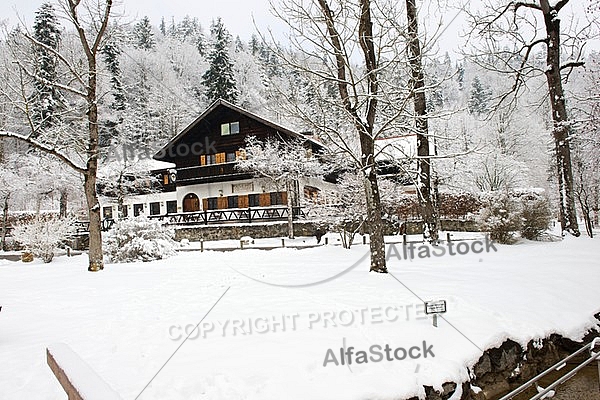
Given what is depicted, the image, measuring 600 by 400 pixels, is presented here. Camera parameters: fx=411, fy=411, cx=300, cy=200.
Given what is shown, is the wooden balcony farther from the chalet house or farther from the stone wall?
the stone wall

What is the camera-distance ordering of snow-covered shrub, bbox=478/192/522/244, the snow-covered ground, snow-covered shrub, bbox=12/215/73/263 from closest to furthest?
the snow-covered ground
snow-covered shrub, bbox=478/192/522/244
snow-covered shrub, bbox=12/215/73/263

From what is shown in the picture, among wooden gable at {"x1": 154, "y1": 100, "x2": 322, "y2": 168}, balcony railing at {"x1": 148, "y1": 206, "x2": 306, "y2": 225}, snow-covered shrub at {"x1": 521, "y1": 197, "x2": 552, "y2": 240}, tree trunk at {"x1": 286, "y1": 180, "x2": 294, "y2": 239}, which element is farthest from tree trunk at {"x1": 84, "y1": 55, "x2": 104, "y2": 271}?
wooden gable at {"x1": 154, "y1": 100, "x2": 322, "y2": 168}

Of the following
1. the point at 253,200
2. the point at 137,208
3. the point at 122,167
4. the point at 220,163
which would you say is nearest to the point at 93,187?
the point at 253,200

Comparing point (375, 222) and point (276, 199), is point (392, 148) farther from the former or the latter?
point (276, 199)

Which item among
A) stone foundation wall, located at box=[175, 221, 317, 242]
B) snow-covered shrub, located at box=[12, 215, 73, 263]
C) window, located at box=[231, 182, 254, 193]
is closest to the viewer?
snow-covered shrub, located at box=[12, 215, 73, 263]

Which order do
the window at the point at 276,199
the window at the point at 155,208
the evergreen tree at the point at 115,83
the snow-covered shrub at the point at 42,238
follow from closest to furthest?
the snow-covered shrub at the point at 42,238
the window at the point at 276,199
the window at the point at 155,208
the evergreen tree at the point at 115,83

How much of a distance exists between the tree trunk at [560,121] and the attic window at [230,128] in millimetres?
22756

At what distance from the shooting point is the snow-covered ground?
387cm

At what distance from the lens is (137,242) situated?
1448 centimetres

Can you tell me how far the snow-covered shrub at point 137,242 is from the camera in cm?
1451

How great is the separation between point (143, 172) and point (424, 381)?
34.4 metres

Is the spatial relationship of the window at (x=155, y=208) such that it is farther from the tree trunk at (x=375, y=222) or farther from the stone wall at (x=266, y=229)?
the tree trunk at (x=375, y=222)

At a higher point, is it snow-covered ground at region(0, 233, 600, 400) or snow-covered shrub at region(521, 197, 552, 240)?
snow-covered shrub at region(521, 197, 552, 240)

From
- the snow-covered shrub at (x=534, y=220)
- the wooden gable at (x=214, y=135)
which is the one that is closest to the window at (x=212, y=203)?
the wooden gable at (x=214, y=135)
